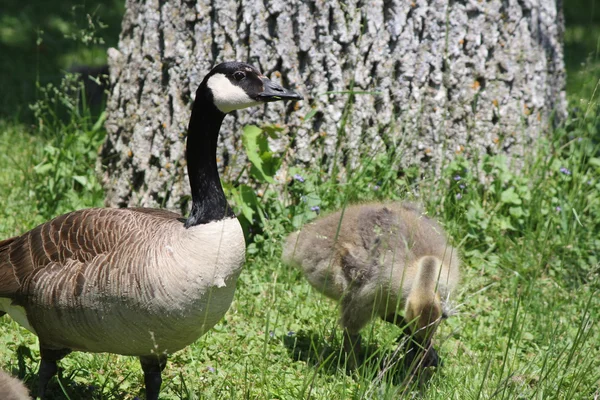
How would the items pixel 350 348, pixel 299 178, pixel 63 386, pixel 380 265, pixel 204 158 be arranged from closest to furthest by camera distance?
pixel 204 158
pixel 63 386
pixel 380 265
pixel 350 348
pixel 299 178

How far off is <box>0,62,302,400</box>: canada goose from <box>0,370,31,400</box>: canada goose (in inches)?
18.6

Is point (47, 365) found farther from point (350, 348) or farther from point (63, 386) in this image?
point (350, 348)

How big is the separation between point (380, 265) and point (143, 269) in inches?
50.5

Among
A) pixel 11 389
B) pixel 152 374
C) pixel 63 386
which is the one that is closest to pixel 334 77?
pixel 152 374

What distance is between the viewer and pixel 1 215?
5.39 metres

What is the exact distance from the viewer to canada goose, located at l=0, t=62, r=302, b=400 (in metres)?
3.16

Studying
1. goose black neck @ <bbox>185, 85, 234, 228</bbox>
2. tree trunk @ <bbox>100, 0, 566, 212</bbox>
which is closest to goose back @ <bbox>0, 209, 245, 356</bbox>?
goose black neck @ <bbox>185, 85, 234, 228</bbox>

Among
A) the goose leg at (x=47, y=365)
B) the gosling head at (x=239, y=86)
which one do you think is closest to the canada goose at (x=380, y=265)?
the gosling head at (x=239, y=86)

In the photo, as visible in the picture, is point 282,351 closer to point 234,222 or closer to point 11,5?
point 234,222

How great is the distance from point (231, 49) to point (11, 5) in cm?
646

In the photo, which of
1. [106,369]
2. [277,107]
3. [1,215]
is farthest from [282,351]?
[1,215]

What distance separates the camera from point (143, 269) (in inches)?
124

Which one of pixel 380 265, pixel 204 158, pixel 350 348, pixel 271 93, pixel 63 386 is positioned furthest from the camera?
pixel 350 348

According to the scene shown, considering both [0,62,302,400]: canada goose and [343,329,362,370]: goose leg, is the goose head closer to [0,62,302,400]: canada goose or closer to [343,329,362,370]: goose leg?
[0,62,302,400]: canada goose
